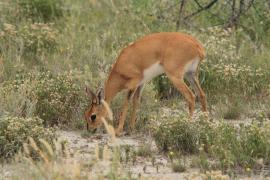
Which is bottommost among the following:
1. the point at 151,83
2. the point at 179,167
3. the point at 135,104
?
the point at 179,167

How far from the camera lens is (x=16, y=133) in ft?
26.3

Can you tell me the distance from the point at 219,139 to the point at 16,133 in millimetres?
1966

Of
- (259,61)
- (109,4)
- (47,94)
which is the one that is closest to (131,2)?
(109,4)

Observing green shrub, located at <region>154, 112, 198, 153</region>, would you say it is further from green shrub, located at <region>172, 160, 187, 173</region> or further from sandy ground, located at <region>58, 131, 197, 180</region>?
green shrub, located at <region>172, 160, 187, 173</region>

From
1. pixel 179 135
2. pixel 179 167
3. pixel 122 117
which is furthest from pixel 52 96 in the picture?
pixel 179 167

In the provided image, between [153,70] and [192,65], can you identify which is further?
[192,65]

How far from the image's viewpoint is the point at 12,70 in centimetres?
1077

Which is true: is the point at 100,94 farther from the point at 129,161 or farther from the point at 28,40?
the point at 28,40

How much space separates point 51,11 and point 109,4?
1417mm

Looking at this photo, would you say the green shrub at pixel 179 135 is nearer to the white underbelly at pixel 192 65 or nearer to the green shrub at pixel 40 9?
the white underbelly at pixel 192 65

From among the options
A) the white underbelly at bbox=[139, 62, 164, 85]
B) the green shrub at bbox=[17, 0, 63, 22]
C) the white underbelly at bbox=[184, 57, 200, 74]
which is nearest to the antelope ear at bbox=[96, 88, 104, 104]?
the white underbelly at bbox=[139, 62, 164, 85]

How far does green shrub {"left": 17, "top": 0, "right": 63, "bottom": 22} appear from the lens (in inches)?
534

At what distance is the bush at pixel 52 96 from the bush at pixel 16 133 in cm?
105

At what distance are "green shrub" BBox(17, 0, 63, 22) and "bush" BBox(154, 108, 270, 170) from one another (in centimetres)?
564
